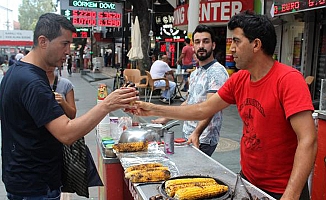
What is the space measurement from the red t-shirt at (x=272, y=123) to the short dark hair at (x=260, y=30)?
0.14 metres

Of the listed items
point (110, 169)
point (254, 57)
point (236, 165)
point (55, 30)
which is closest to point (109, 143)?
point (110, 169)

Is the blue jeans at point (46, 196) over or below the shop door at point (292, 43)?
below

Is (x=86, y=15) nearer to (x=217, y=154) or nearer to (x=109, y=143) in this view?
(x=217, y=154)

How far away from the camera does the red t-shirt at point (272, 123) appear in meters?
2.08

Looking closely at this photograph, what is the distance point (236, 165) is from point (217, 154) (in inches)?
27.4

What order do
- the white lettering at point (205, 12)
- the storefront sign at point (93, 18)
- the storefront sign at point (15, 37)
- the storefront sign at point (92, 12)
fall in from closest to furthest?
the white lettering at point (205, 12), the storefront sign at point (92, 12), the storefront sign at point (93, 18), the storefront sign at point (15, 37)

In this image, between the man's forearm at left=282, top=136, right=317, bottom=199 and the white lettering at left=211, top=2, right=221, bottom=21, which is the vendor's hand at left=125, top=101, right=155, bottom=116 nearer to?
the man's forearm at left=282, top=136, right=317, bottom=199

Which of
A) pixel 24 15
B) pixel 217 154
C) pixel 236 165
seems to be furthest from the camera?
pixel 24 15

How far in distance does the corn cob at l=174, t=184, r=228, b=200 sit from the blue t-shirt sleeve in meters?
0.87

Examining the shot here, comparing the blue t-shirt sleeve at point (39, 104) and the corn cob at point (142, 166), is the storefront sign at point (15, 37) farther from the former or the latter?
the blue t-shirt sleeve at point (39, 104)

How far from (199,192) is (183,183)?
17cm

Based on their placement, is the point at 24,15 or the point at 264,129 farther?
the point at 24,15

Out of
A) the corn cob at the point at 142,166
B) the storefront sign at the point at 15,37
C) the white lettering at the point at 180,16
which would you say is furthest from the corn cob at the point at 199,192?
the storefront sign at the point at 15,37

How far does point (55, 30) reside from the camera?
221 centimetres
